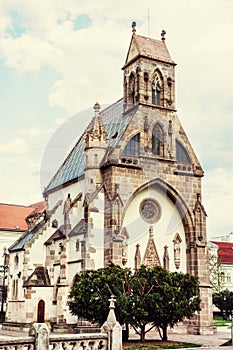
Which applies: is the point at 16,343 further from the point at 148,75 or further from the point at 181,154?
the point at 148,75

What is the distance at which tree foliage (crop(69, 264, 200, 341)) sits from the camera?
25.7 m

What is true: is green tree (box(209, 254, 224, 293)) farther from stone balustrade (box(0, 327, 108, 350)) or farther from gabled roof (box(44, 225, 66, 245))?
stone balustrade (box(0, 327, 108, 350))

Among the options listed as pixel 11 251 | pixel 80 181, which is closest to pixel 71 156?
pixel 80 181

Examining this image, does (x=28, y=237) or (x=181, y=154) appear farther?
(x=28, y=237)

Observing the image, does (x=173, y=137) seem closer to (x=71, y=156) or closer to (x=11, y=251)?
(x=71, y=156)

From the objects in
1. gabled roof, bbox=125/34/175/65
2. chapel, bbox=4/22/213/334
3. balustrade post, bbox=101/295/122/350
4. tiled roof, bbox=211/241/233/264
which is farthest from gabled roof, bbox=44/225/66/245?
tiled roof, bbox=211/241/233/264

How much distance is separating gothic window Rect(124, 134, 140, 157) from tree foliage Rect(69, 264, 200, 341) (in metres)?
10.4

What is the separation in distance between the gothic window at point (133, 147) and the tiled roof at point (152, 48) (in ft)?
23.2

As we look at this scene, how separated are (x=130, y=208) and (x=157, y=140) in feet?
19.0

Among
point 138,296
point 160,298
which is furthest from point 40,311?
point 160,298

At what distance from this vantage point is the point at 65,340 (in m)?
16.5

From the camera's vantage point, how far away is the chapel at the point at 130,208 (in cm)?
3431

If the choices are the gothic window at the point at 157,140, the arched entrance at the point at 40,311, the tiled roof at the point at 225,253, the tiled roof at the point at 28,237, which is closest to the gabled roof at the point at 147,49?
the gothic window at the point at 157,140

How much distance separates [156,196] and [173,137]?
482 cm
